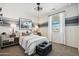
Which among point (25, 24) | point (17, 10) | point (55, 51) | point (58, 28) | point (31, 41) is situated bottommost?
point (55, 51)

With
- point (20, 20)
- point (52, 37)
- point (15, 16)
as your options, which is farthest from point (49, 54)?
point (15, 16)

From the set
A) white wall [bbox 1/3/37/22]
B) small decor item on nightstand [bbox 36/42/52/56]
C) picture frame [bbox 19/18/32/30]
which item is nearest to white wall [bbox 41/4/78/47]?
small decor item on nightstand [bbox 36/42/52/56]

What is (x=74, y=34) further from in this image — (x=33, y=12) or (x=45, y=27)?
(x=33, y=12)


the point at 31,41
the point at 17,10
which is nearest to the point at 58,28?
the point at 31,41

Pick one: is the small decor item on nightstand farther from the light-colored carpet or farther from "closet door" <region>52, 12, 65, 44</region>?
"closet door" <region>52, 12, 65, 44</region>

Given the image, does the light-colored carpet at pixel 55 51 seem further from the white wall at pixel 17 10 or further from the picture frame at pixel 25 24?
the white wall at pixel 17 10

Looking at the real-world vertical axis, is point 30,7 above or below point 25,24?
above

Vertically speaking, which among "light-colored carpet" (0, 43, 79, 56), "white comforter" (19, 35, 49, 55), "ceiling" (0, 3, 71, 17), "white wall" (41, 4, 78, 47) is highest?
"ceiling" (0, 3, 71, 17)

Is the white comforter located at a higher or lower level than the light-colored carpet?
higher

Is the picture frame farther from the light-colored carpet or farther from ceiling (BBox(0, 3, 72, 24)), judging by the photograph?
the light-colored carpet

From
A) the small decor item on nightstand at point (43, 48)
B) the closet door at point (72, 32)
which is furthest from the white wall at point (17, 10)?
the closet door at point (72, 32)

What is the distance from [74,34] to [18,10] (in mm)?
1489

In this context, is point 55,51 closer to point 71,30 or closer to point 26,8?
point 71,30

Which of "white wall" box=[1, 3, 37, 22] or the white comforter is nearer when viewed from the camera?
"white wall" box=[1, 3, 37, 22]
